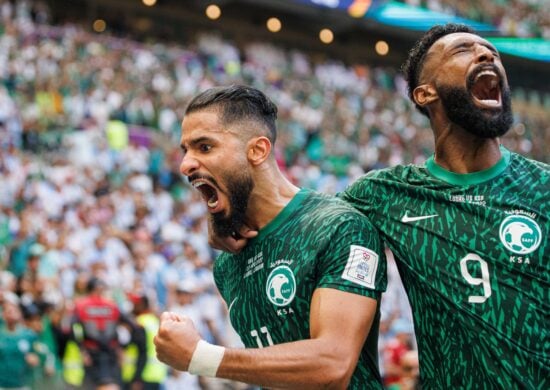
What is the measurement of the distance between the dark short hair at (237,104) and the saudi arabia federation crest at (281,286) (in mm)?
599

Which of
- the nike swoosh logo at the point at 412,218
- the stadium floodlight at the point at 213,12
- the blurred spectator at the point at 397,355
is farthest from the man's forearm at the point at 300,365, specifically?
the stadium floodlight at the point at 213,12

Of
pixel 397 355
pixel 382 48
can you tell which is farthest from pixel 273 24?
pixel 397 355

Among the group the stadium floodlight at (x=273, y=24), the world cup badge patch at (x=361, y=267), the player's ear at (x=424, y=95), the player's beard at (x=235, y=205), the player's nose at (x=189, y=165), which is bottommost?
the world cup badge patch at (x=361, y=267)

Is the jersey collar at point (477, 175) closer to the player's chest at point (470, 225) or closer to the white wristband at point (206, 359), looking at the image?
the player's chest at point (470, 225)

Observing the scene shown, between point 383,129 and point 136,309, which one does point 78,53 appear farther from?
point 136,309

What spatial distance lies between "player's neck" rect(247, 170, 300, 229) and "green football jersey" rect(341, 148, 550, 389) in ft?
1.35

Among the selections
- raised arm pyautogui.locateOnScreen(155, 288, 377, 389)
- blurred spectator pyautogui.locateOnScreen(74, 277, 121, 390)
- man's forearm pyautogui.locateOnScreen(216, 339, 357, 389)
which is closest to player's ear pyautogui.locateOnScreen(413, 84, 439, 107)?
raised arm pyautogui.locateOnScreen(155, 288, 377, 389)

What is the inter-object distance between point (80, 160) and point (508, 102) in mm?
13992

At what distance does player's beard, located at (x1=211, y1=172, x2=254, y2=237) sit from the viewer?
361 centimetres

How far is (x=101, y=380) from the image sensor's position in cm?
930

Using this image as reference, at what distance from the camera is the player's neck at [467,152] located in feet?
11.6

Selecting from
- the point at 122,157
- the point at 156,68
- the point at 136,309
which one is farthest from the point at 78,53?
the point at 136,309

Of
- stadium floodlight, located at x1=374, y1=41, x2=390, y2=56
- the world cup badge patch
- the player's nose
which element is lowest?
the world cup badge patch

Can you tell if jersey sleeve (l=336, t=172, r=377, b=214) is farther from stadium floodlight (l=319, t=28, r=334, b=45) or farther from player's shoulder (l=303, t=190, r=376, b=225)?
stadium floodlight (l=319, t=28, r=334, b=45)
